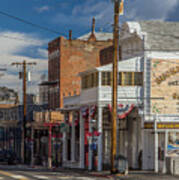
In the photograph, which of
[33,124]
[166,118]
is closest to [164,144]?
[166,118]

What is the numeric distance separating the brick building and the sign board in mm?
30407

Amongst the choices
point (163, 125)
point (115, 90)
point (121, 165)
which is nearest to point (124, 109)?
point (163, 125)

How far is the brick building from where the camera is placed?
73562 millimetres

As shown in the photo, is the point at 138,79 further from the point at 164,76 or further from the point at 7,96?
the point at 7,96

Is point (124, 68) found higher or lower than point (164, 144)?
higher

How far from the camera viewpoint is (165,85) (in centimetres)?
4059

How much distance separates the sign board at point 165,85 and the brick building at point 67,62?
30.4m

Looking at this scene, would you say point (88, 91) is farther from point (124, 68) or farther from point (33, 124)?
point (33, 124)

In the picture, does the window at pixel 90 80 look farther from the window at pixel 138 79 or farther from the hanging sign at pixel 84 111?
the window at pixel 138 79

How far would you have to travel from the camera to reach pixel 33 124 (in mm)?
65000

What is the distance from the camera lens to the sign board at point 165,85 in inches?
1596

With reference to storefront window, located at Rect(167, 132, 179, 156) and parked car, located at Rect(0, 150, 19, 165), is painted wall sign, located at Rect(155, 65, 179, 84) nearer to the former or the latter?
storefront window, located at Rect(167, 132, 179, 156)

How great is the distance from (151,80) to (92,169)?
8694 mm

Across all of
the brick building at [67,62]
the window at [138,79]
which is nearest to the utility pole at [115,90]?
the window at [138,79]
